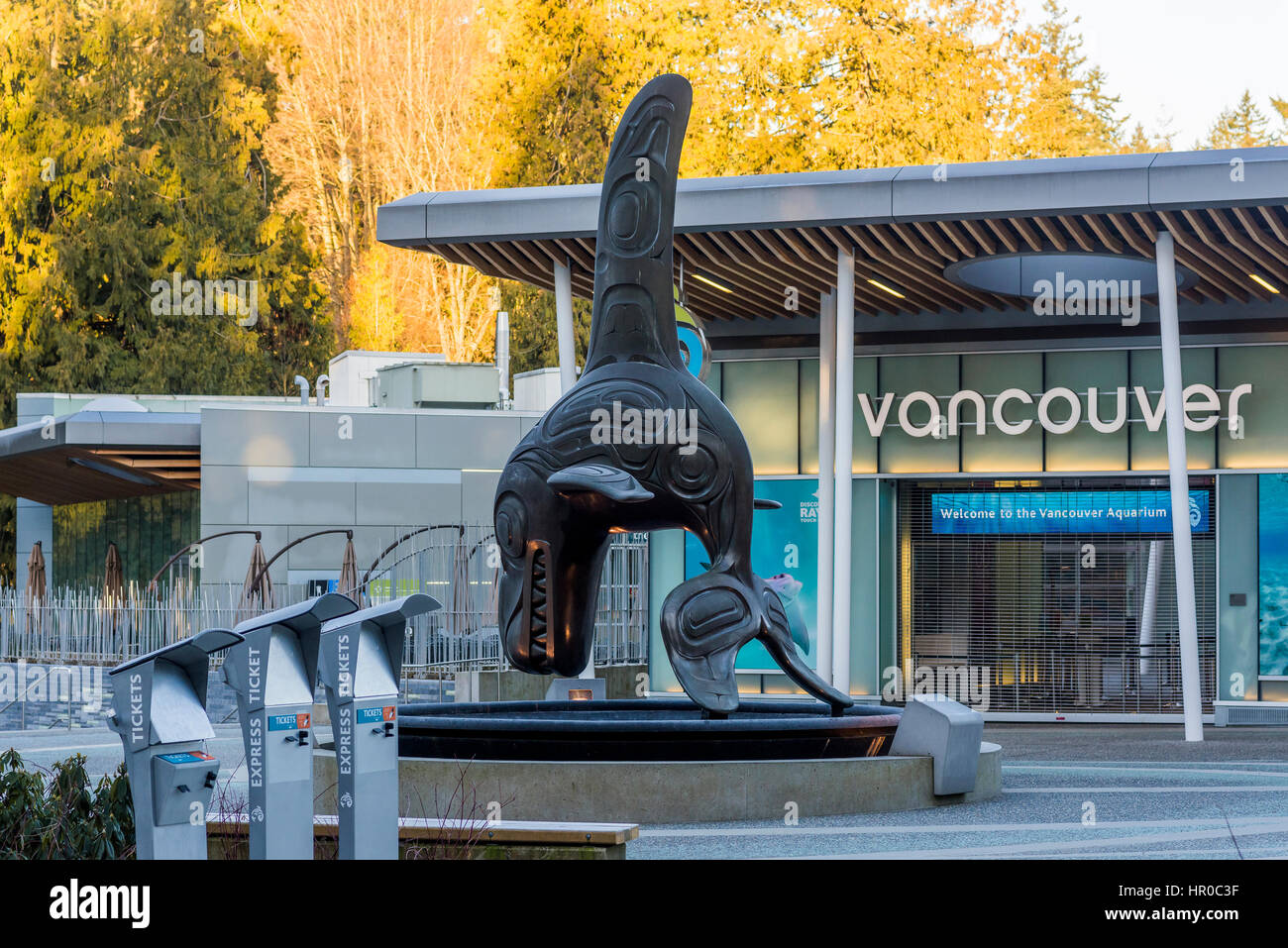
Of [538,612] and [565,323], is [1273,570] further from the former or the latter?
Result: [538,612]

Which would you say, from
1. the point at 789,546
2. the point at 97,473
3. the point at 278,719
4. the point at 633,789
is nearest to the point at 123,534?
the point at 97,473

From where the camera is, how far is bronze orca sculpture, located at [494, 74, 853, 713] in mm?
12461

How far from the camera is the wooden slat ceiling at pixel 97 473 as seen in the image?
27.5 m

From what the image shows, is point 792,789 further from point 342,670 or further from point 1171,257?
point 1171,257

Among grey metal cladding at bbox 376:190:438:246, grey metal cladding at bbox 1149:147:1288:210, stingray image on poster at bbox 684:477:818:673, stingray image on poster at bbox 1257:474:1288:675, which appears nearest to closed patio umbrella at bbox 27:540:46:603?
grey metal cladding at bbox 376:190:438:246

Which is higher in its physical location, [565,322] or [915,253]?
[915,253]

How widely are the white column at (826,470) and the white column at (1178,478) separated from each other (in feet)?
13.1

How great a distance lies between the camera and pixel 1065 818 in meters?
11.9

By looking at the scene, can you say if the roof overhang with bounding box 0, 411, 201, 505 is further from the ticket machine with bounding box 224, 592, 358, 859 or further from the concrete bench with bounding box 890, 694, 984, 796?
the ticket machine with bounding box 224, 592, 358, 859

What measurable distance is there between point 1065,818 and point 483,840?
508cm

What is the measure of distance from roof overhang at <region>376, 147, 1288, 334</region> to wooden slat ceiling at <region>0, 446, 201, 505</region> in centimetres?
919

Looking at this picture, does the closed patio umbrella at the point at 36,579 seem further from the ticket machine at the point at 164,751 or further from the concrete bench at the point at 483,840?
the ticket machine at the point at 164,751

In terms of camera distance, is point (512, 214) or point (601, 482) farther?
point (512, 214)

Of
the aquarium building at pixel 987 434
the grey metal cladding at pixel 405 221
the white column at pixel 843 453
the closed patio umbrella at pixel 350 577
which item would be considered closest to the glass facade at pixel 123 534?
the closed patio umbrella at pixel 350 577
